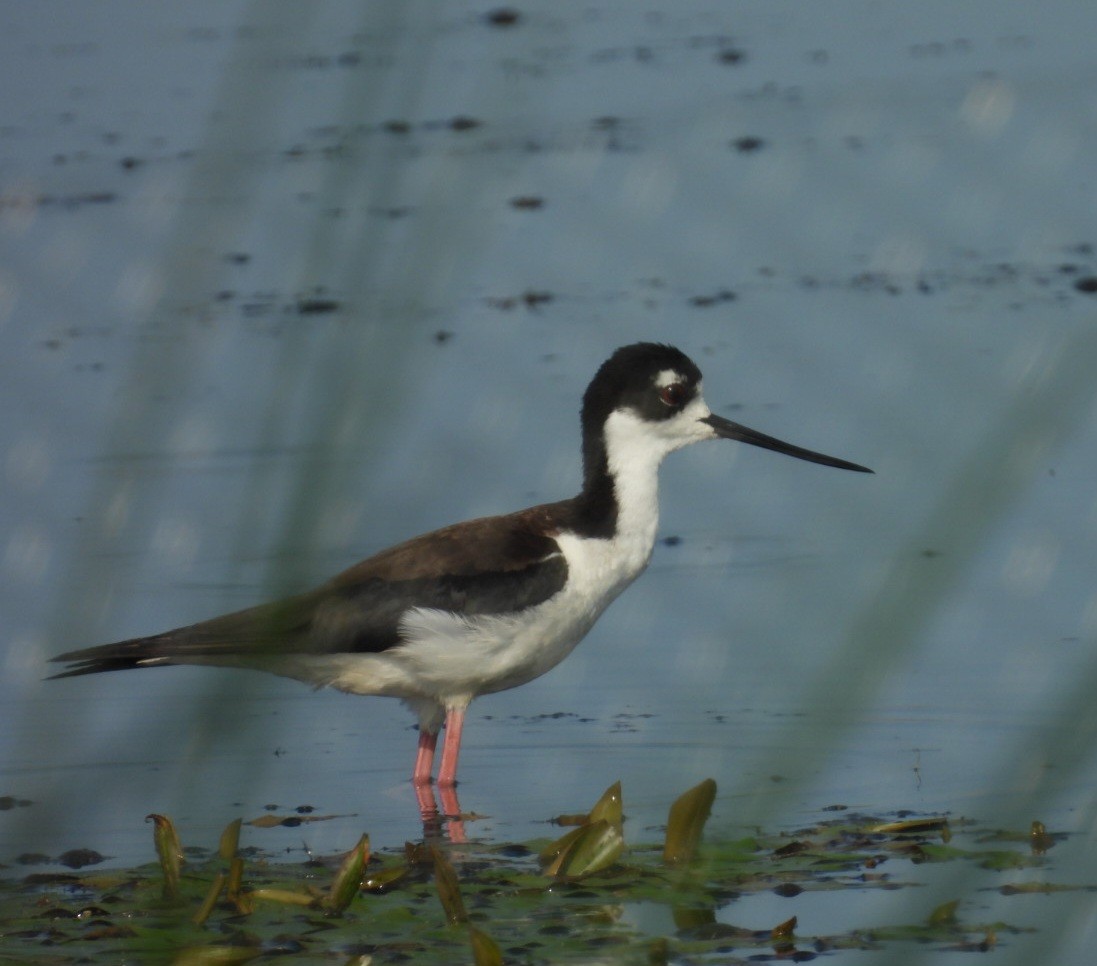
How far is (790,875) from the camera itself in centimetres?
438

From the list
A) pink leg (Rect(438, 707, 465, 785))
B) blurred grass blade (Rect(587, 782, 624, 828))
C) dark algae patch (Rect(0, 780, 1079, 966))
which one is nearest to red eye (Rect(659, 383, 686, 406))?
pink leg (Rect(438, 707, 465, 785))

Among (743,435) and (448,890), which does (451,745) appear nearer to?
(743,435)

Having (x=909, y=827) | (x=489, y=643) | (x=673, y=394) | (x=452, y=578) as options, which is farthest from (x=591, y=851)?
(x=673, y=394)

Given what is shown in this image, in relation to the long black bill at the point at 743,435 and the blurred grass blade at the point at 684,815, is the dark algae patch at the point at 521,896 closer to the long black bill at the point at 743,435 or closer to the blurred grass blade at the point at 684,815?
the blurred grass blade at the point at 684,815

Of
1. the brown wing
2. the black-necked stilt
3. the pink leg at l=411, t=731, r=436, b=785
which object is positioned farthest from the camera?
the pink leg at l=411, t=731, r=436, b=785

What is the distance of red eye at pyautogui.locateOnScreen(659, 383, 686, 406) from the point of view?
6.20m

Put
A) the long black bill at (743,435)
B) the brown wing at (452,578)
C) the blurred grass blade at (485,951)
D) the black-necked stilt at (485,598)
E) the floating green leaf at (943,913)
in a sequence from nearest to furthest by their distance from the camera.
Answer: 1. the floating green leaf at (943,913)
2. the blurred grass blade at (485,951)
3. the brown wing at (452,578)
4. the black-necked stilt at (485,598)
5. the long black bill at (743,435)

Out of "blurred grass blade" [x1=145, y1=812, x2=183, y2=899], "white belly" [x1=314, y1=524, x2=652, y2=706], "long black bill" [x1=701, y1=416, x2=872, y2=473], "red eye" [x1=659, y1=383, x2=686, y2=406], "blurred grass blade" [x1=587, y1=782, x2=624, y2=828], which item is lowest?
"blurred grass blade" [x1=587, y1=782, x2=624, y2=828]

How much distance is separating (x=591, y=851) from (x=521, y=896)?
17 cm

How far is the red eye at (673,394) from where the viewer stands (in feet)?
20.4

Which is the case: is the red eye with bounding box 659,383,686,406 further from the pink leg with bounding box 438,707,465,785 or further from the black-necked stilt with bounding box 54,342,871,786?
the pink leg with bounding box 438,707,465,785

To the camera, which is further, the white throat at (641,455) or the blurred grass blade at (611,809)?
the white throat at (641,455)

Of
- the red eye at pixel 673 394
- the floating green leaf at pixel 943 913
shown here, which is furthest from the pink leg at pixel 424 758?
the floating green leaf at pixel 943 913

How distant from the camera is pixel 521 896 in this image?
4281mm
